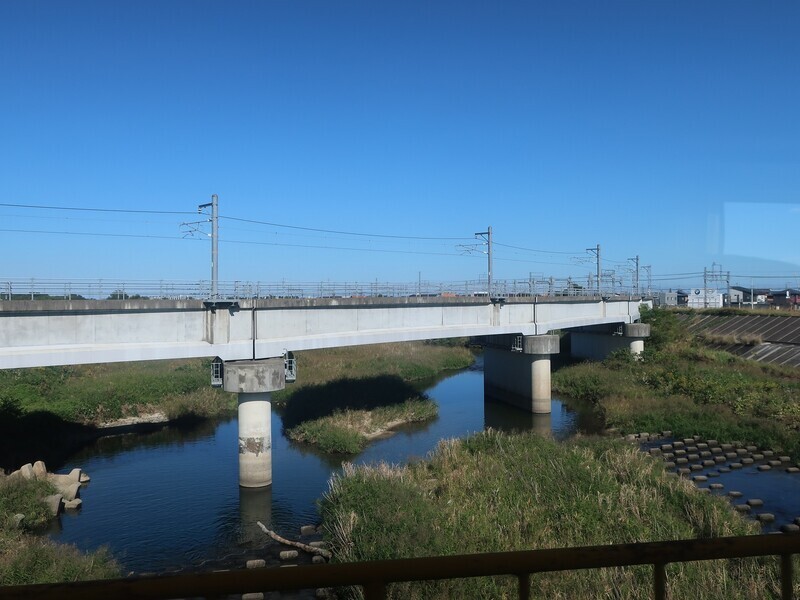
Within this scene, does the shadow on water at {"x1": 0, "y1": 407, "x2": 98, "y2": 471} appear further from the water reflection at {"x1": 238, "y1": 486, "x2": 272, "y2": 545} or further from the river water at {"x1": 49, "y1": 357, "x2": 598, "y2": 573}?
the water reflection at {"x1": 238, "y1": 486, "x2": 272, "y2": 545}

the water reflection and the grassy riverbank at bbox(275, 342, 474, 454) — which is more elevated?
the grassy riverbank at bbox(275, 342, 474, 454)

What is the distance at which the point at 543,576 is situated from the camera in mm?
9789

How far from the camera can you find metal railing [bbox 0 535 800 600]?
243 centimetres

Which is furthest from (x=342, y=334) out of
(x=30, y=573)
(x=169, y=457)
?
(x=30, y=573)

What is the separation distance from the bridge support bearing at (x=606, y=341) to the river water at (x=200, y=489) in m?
13.4

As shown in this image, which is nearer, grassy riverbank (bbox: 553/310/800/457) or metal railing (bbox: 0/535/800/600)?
metal railing (bbox: 0/535/800/600)

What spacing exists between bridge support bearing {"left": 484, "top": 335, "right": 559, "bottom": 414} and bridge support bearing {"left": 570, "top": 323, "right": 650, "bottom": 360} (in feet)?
37.2

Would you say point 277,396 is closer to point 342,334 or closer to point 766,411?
point 342,334

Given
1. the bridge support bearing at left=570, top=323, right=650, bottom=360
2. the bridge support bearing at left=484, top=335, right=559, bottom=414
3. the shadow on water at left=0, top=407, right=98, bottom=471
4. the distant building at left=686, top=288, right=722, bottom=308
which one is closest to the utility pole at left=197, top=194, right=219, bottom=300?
the shadow on water at left=0, top=407, right=98, bottom=471

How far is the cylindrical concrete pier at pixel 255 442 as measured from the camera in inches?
805

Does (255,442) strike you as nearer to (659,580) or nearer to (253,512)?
(253,512)

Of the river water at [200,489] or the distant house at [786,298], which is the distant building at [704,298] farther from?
the river water at [200,489]

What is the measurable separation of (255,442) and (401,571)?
19106 mm

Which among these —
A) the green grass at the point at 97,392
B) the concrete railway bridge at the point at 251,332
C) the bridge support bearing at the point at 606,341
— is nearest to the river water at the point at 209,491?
the concrete railway bridge at the point at 251,332
